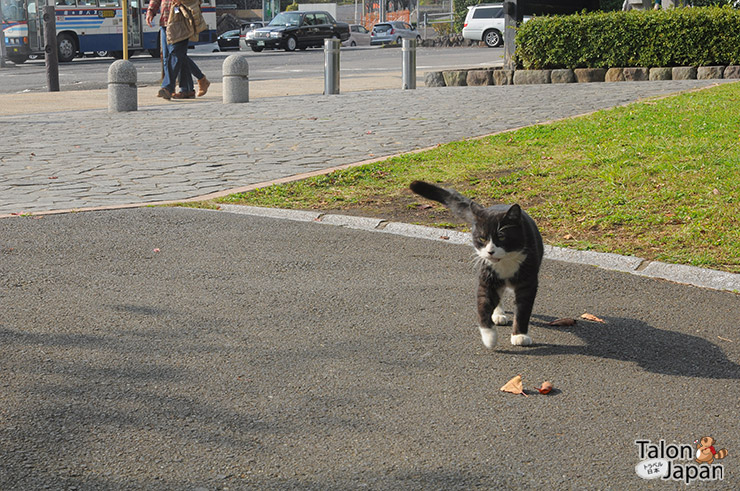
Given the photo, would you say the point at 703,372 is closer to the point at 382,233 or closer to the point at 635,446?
the point at 635,446

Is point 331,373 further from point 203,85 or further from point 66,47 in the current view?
point 66,47

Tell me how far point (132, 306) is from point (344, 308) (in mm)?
1186

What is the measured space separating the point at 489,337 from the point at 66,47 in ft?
103

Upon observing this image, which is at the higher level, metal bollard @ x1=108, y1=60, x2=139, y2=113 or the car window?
the car window

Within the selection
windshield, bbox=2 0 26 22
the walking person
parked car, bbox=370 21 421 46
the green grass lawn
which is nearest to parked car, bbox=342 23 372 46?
parked car, bbox=370 21 421 46

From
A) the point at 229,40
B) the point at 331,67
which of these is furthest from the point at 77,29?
the point at 331,67

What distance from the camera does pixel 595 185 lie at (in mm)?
7699

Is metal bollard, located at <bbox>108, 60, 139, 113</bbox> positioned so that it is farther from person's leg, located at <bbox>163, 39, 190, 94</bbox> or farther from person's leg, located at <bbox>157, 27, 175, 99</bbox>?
person's leg, located at <bbox>157, 27, 175, 99</bbox>

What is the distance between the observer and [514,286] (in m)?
4.38

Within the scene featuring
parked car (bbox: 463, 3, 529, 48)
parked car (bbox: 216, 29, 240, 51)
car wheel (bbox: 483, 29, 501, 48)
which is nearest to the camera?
parked car (bbox: 463, 3, 529, 48)

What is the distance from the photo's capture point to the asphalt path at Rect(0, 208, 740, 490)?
3.17 metres

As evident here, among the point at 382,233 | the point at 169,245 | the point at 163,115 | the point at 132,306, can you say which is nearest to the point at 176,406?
the point at 132,306

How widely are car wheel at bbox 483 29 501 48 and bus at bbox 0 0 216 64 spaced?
17225 millimetres

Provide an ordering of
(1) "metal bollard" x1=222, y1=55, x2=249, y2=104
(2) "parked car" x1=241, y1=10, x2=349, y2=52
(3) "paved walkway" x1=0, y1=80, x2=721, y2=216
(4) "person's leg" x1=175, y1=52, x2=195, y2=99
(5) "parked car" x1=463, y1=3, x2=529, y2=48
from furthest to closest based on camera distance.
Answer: (5) "parked car" x1=463, y1=3, x2=529, y2=48 → (2) "parked car" x1=241, y1=10, x2=349, y2=52 → (4) "person's leg" x1=175, y1=52, x2=195, y2=99 → (1) "metal bollard" x1=222, y1=55, x2=249, y2=104 → (3) "paved walkway" x1=0, y1=80, x2=721, y2=216
